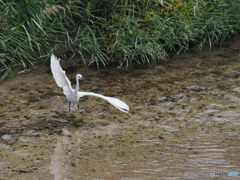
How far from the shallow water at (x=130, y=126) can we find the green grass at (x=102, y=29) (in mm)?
288

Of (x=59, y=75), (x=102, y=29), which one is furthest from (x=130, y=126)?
(x=102, y=29)

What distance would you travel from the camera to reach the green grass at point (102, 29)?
18.7 feet

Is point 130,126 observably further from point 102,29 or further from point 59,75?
point 102,29

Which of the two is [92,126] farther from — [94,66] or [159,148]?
[94,66]

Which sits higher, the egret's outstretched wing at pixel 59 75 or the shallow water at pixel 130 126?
the egret's outstretched wing at pixel 59 75

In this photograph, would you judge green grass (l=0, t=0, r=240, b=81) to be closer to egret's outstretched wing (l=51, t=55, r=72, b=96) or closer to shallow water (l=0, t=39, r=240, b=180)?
shallow water (l=0, t=39, r=240, b=180)

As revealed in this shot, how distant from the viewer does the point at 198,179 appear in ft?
10.4

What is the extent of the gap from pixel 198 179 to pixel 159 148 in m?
0.66

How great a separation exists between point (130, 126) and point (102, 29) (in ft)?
7.57

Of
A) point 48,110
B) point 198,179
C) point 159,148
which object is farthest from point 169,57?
point 198,179

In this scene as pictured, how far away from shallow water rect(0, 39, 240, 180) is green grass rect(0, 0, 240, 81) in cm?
29

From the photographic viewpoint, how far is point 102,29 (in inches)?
245

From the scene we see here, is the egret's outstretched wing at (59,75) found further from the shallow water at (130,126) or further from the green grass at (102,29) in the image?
the green grass at (102,29)

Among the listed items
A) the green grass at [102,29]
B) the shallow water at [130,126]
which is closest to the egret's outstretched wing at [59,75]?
the shallow water at [130,126]
